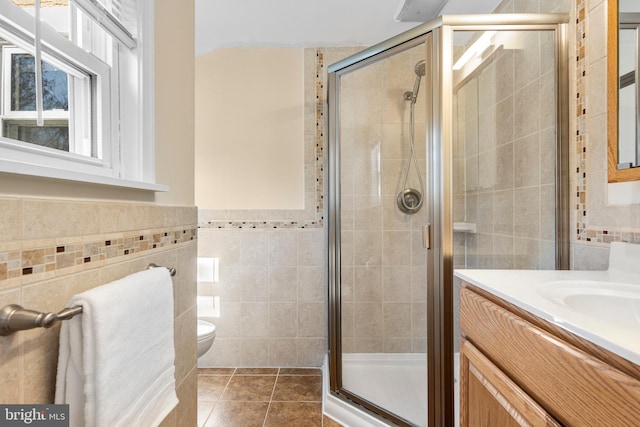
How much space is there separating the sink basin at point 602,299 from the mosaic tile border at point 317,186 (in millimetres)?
1578

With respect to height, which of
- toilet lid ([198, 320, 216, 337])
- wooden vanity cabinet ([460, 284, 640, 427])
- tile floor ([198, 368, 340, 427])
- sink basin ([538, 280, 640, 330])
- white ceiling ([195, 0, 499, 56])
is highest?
white ceiling ([195, 0, 499, 56])

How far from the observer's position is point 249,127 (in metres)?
2.24

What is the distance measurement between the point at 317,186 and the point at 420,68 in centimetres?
108

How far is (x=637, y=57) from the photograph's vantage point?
0.90 metres

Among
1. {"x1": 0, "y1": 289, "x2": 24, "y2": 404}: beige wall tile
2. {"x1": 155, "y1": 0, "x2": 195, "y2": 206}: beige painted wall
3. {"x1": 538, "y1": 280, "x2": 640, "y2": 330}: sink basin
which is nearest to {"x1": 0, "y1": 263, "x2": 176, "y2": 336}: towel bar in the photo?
{"x1": 0, "y1": 289, "x2": 24, "y2": 404}: beige wall tile

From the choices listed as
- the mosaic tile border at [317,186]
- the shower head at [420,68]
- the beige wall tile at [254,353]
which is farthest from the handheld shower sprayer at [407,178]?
the beige wall tile at [254,353]

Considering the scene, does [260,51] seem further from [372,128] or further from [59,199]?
[59,199]

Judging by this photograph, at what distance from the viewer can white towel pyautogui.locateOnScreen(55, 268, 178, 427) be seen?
21.8 inches

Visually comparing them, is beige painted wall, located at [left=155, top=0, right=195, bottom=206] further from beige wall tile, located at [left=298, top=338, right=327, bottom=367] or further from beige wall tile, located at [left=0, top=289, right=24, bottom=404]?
beige wall tile, located at [left=298, top=338, right=327, bottom=367]

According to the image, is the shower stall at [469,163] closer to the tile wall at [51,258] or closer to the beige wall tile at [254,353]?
the beige wall tile at [254,353]

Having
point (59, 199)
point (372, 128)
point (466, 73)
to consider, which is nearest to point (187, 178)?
point (59, 199)

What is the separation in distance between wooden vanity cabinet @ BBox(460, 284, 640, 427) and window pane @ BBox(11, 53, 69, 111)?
1081mm

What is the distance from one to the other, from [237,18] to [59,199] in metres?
1.79

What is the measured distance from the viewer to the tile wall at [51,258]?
0.50 metres
